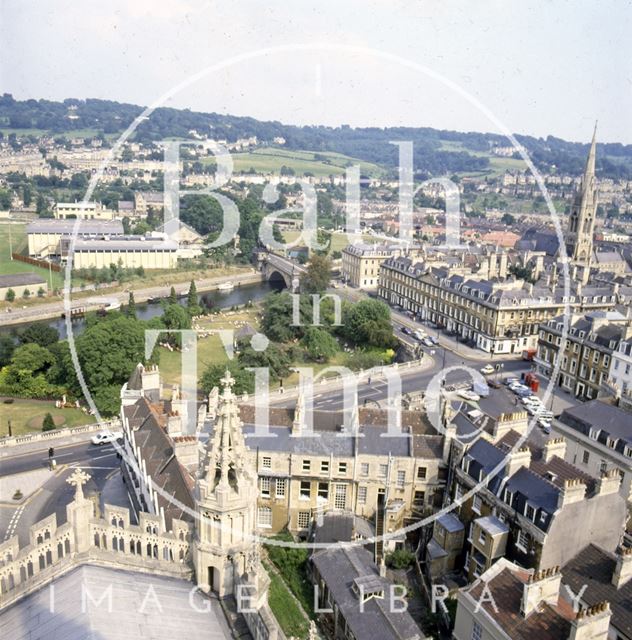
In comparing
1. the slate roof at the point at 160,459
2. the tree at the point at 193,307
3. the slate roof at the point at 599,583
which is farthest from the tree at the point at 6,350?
the slate roof at the point at 599,583

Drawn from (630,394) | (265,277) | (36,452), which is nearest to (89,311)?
(265,277)

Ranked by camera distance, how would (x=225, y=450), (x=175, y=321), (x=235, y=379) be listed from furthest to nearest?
(x=175, y=321)
(x=235, y=379)
(x=225, y=450)

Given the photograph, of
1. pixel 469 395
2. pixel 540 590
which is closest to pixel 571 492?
pixel 540 590

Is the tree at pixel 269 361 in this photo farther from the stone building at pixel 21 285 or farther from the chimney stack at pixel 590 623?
the stone building at pixel 21 285

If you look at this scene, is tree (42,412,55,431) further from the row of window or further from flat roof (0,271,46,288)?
flat roof (0,271,46,288)

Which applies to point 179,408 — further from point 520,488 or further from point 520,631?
point 520,631

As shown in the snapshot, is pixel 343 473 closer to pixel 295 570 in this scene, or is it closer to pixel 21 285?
pixel 295 570
